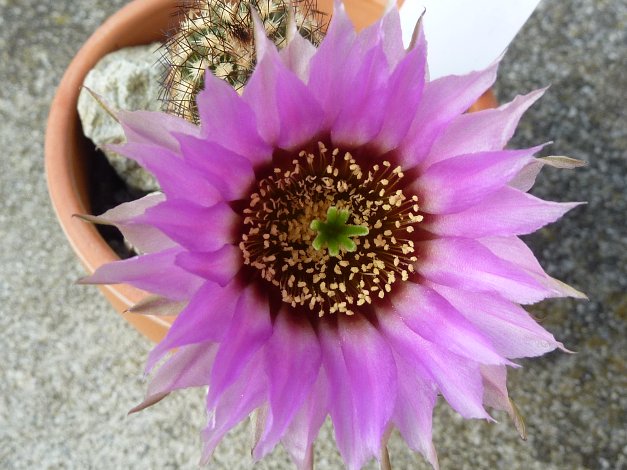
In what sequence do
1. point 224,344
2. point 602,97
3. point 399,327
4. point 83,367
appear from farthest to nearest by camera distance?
point 602,97 → point 83,367 → point 399,327 → point 224,344

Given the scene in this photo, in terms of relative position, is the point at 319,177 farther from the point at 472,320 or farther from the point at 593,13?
the point at 593,13

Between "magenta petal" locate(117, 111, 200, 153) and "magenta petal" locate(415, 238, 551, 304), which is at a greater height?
"magenta petal" locate(117, 111, 200, 153)

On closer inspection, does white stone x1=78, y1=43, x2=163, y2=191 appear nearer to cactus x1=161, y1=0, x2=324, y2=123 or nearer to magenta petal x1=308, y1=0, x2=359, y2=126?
cactus x1=161, y1=0, x2=324, y2=123

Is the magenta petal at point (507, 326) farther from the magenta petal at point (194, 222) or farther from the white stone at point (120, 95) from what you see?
the white stone at point (120, 95)

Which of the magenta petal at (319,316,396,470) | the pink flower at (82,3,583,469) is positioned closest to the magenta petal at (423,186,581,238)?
the pink flower at (82,3,583,469)

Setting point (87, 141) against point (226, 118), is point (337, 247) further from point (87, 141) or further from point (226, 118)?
point (87, 141)

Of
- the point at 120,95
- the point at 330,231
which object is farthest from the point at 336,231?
the point at 120,95

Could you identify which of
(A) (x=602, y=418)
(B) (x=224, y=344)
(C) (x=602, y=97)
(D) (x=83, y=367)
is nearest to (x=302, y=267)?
(B) (x=224, y=344)
